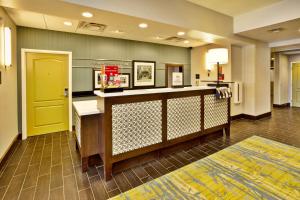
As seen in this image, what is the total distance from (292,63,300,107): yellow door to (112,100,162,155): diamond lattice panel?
28.0ft

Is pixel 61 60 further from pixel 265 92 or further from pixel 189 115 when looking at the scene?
pixel 265 92

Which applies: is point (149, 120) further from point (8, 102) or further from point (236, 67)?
point (236, 67)

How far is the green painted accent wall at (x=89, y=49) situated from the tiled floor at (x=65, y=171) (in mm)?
1726

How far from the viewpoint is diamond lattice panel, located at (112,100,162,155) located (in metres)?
2.43

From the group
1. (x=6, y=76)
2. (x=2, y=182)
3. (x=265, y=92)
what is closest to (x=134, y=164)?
(x=2, y=182)

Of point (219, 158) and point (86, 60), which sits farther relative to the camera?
point (86, 60)

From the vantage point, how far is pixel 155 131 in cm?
282

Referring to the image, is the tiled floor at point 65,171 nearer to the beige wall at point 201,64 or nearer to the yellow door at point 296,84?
the beige wall at point 201,64

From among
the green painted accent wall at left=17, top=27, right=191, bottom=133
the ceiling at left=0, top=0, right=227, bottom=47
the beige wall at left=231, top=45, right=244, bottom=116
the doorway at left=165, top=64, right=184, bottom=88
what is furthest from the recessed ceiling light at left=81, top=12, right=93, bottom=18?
the beige wall at left=231, top=45, right=244, bottom=116

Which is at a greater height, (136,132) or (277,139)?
(136,132)

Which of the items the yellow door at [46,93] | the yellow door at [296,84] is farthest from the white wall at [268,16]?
the yellow door at [296,84]

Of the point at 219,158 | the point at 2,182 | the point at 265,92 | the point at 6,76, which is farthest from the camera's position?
the point at 265,92

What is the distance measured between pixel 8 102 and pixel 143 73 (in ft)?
12.4

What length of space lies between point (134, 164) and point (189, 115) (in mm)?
1397
